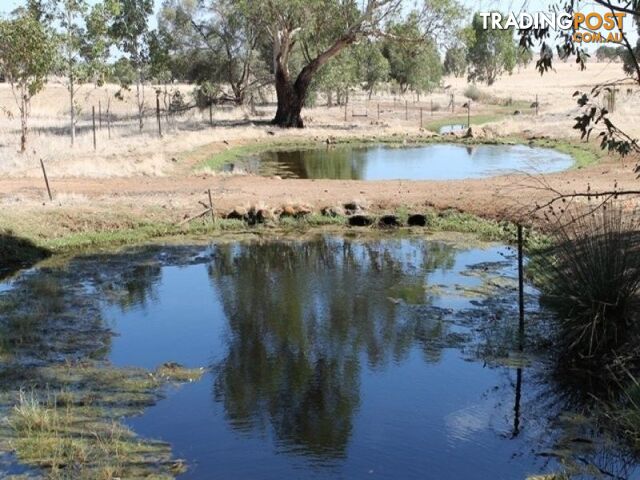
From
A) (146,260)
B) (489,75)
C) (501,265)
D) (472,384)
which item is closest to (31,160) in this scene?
(146,260)

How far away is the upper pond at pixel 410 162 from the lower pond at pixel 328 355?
1008cm

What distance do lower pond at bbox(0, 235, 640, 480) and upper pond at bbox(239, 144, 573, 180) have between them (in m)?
10.1

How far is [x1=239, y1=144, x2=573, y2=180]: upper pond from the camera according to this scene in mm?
26062

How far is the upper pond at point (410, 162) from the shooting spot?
26.1 m

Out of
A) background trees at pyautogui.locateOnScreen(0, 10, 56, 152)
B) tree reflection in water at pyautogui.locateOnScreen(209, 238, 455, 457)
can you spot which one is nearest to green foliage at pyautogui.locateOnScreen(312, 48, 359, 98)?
background trees at pyautogui.locateOnScreen(0, 10, 56, 152)

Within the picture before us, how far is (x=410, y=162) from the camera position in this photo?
29438 millimetres

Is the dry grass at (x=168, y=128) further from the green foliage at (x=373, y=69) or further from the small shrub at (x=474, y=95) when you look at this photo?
the green foliage at (x=373, y=69)

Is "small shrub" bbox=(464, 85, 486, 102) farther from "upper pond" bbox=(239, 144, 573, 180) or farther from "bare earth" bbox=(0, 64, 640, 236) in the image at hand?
"bare earth" bbox=(0, 64, 640, 236)

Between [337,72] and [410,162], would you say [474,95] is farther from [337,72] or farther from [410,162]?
[410,162]

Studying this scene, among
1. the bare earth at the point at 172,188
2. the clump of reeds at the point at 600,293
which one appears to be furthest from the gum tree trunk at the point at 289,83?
the clump of reeds at the point at 600,293

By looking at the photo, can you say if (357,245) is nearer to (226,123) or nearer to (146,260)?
(146,260)

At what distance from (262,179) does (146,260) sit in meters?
9.00

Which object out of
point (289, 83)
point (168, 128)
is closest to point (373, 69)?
point (289, 83)

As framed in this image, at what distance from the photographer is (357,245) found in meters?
16.7
